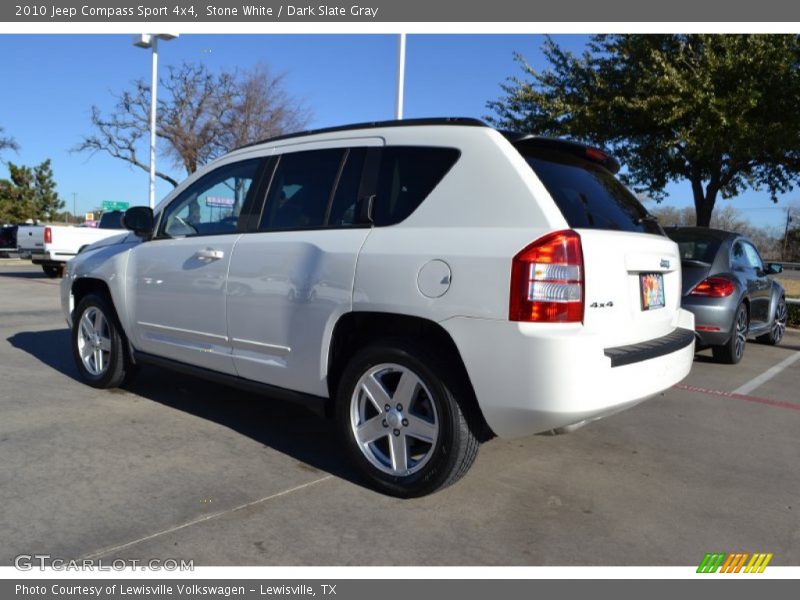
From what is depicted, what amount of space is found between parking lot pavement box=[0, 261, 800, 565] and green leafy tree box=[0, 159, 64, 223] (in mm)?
57007

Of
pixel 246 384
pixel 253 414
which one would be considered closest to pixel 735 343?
pixel 253 414

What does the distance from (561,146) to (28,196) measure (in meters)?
61.5

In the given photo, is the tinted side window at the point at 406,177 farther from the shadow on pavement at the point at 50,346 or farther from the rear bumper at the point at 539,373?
the shadow on pavement at the point at 50,346

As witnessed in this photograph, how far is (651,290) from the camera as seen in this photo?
3527 millimetres

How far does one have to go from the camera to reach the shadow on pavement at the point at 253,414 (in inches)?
157

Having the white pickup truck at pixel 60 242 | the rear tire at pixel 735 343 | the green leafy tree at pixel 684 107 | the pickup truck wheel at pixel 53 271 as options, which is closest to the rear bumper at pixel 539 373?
the rear tire at pixel 735 343

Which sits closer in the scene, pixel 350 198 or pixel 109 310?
pixel 350 198

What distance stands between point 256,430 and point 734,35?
11.3 m

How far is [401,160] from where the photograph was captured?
3529 mm

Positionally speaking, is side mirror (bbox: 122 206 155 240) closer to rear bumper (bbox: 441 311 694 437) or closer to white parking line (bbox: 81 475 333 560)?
white parking line (bbox: 81 475 333 560)

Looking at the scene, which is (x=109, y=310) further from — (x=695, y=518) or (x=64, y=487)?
(x=695, y=518)

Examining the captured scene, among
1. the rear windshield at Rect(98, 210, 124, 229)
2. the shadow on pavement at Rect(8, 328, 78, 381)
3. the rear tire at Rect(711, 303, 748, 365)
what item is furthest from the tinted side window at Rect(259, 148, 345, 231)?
the rear windshield at Rect(98, 210, 124, 229)

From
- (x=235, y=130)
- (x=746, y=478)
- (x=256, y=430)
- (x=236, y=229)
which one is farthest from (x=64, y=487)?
(x=235, y=130)

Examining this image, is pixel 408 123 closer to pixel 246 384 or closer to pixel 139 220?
pixel 246 384
